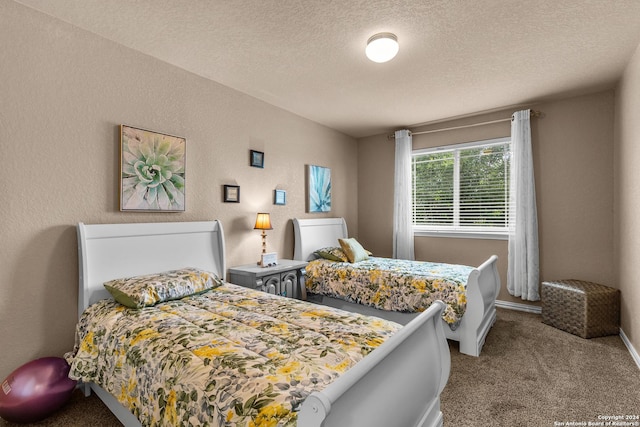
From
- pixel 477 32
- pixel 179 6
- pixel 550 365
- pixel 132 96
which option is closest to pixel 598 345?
pixel 550 365

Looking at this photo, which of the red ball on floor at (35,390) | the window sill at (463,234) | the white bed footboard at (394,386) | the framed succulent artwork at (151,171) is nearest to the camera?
the white bed footboard at (394,386)

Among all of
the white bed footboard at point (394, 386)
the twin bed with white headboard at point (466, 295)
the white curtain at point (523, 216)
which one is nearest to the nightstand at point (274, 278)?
the twin bed with white headboard at point (466, 295)

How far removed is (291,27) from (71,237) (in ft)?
7.02

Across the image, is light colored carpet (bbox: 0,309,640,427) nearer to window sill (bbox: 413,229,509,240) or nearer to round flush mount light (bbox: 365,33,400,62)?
window sill (bbox: 413,229,509,240)

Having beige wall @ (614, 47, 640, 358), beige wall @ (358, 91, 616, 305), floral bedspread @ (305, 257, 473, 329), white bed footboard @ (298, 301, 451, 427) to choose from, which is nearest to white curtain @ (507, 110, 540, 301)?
beige wall @ (358, 91, 616, 305)

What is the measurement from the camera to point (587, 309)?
2.98 metres

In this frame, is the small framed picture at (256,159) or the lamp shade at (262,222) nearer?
the lamp shade at (262,222)

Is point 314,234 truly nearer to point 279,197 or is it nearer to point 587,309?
point 279,197

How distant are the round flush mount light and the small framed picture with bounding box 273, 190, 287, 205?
6.33 feet

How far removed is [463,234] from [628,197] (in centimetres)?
174

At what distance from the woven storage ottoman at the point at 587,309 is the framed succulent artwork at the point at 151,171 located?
12.6ft

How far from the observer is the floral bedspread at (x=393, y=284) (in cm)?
276

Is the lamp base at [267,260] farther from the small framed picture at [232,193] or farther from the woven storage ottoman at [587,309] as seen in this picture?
the woven storage ottoman at [587,309]

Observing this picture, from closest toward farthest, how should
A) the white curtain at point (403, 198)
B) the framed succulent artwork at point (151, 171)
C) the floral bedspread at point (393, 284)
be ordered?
the framed succulent artwork at point (151, 171)
the floral bedspread at point (393, 284)
the white curtain at point (403, 198)
